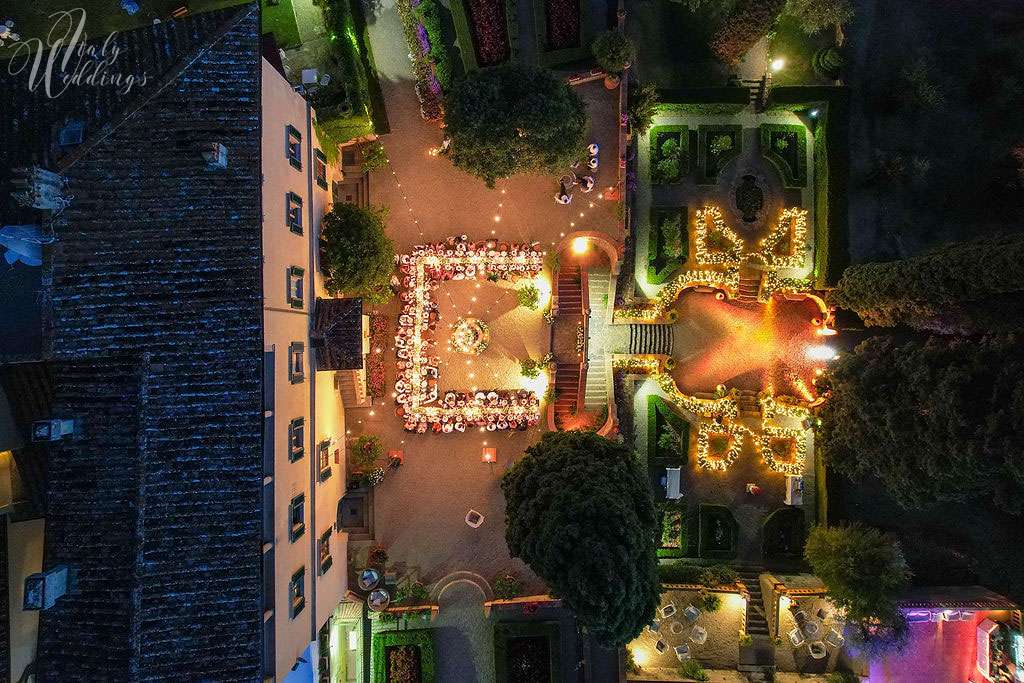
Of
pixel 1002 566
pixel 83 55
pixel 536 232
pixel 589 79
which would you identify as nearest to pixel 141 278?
pixel 83 55

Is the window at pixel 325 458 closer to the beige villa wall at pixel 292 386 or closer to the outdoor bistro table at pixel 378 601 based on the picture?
the beige villa wall at pixel 292 386

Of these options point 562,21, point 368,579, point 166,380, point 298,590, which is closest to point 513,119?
point 562,21

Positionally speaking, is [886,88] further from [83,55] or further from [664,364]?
[83,55]

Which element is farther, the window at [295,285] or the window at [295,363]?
the window at [295,285]

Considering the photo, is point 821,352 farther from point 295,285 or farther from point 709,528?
point 295,285

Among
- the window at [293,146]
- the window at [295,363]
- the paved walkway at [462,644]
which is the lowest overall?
the paved walkway at [462,644]

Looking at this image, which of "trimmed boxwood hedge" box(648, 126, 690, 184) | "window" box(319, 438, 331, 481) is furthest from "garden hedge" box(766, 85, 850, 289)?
"window" box(319, 438, 331, 481)

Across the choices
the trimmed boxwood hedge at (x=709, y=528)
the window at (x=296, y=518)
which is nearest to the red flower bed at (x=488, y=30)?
the window at (x=296, y=518)
